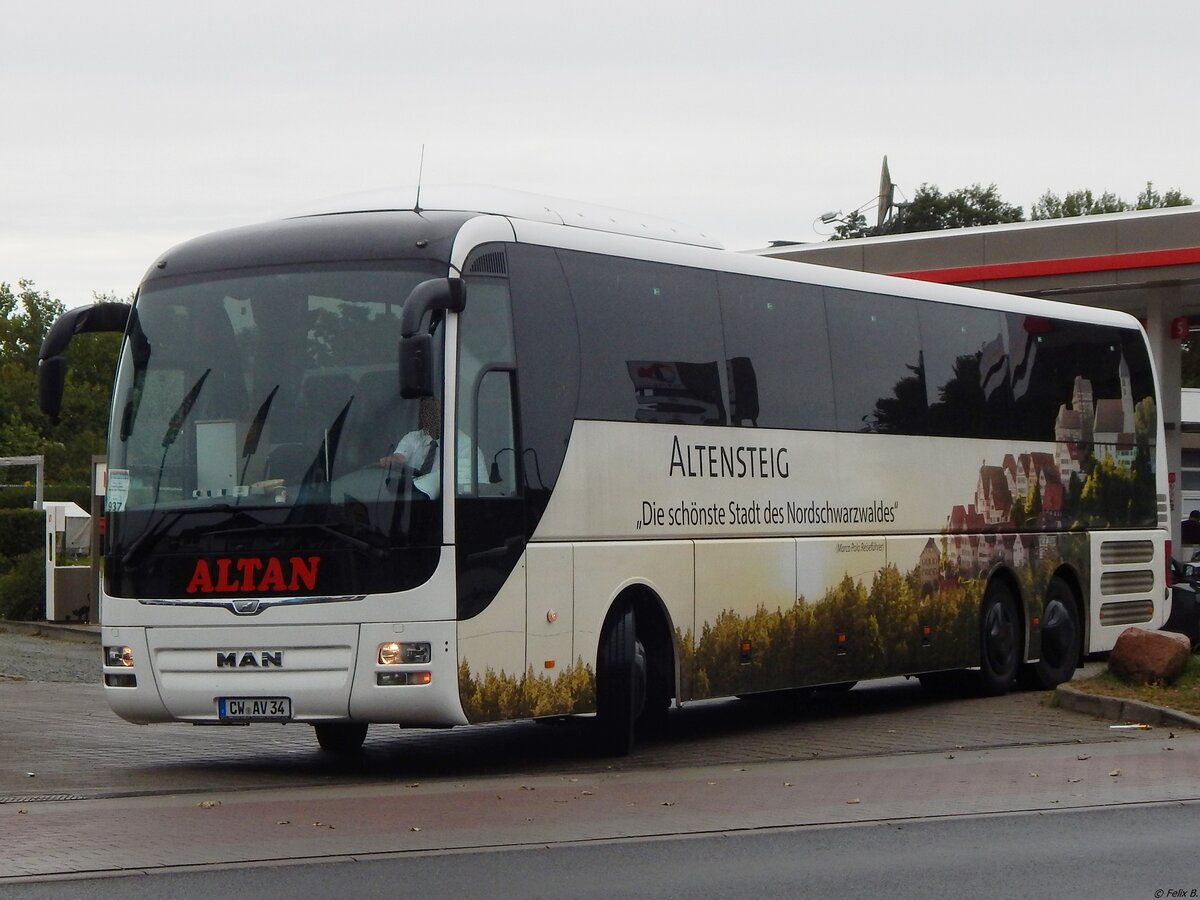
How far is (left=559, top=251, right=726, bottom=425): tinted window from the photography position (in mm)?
13461

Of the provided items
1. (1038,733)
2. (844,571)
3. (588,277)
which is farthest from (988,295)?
(588,277)

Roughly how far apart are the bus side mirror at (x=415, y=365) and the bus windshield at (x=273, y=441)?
503mm

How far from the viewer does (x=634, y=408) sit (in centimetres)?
1387

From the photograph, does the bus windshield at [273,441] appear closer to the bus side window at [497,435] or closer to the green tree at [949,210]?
the bus side window at [497,435]

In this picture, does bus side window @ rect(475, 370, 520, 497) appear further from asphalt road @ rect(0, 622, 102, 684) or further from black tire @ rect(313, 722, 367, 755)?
asphalt road @ rect(0, 622, 102, 684)

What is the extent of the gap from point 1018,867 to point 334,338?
566 centimetres

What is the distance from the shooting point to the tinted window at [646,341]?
44.2ft

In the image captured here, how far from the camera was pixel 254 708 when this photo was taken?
12.1m

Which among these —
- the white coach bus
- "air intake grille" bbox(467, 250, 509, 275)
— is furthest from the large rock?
"air intake grille" bbox(467, 250, 509, 275)

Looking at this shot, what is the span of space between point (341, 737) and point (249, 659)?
7.51 feet

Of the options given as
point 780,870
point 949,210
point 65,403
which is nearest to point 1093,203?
point 949,210

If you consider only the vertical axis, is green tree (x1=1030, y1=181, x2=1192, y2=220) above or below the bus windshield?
above

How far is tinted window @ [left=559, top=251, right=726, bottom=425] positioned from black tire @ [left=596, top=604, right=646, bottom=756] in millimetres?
1492

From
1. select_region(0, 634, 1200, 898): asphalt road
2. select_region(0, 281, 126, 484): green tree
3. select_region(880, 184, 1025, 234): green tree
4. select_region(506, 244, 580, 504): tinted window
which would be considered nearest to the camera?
select_region(0, 634, 1200, 898): asphalt road
